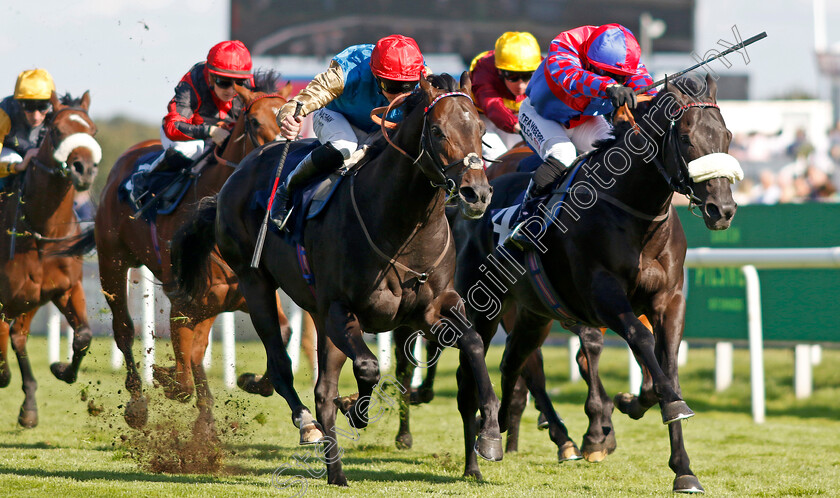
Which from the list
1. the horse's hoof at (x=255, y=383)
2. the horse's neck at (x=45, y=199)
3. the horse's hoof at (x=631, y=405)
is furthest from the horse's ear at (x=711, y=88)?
the horse's neck at (x=45, y=199)

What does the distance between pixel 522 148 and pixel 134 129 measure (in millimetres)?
61789

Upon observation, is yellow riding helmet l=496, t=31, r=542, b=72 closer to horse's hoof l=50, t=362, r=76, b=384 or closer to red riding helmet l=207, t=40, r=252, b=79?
red riding helmet l=207, t=40, r=252, b=79

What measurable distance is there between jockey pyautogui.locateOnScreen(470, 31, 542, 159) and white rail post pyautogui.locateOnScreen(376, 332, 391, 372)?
3191 mm

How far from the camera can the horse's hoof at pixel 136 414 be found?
6250 mm

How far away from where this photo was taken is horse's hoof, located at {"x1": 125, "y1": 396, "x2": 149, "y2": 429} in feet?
20.5

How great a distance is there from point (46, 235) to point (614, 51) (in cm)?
426

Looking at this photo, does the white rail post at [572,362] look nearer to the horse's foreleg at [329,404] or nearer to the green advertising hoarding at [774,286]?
the green advertising hoarding at [774,286]

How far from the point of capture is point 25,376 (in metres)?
7.34

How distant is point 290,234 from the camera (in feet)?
17.0

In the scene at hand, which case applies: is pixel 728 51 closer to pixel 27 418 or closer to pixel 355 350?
pixel 355 350

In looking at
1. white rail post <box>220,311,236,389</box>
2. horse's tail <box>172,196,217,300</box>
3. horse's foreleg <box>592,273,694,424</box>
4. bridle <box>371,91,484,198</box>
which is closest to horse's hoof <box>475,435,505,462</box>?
horse's foreleg <box>592,273,694,424</box>

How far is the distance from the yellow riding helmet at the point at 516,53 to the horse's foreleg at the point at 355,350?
261cm

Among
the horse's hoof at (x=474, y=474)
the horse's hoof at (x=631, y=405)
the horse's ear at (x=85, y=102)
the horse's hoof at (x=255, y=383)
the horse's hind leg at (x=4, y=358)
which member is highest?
the horse's ear at (x=85, y=102)

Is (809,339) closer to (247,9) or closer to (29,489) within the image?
(29,489)
